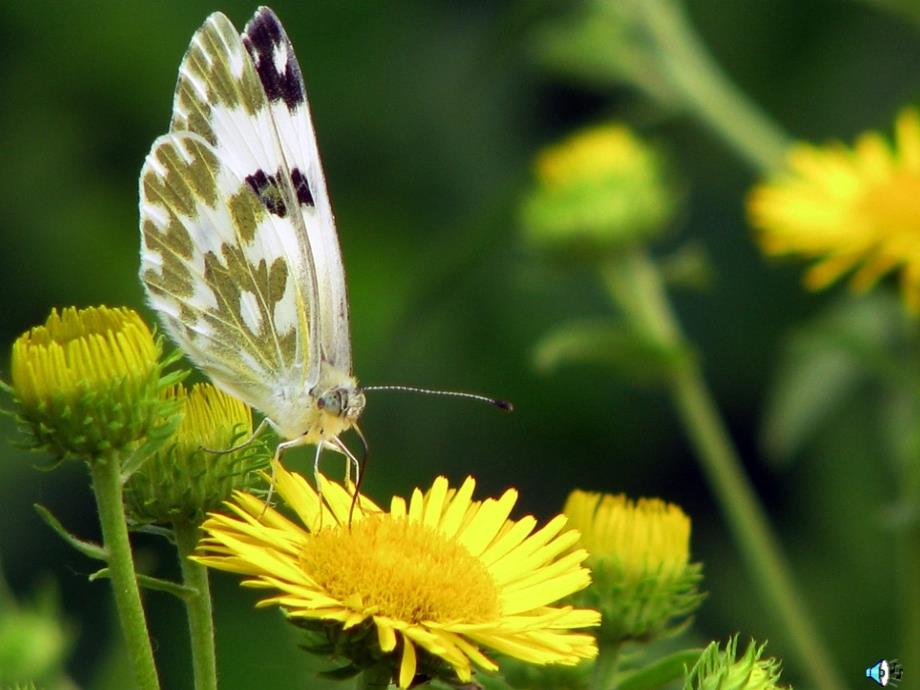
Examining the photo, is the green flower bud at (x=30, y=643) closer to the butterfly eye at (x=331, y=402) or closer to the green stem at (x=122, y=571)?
the butterfly eye at (x=331, y=402)

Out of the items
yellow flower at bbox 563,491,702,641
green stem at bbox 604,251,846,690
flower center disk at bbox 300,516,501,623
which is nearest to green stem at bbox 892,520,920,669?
green stem at bbox 604,251,846,690

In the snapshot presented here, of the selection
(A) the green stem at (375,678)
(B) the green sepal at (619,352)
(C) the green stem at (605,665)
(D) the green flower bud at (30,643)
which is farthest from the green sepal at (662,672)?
(B) the green sepal at (619,352)

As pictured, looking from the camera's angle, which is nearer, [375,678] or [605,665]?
[375,678]

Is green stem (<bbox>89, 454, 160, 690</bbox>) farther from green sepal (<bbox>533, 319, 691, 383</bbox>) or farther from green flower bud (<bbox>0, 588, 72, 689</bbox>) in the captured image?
green sepal (<bbox>533, 319, 691, 383</bbox>)

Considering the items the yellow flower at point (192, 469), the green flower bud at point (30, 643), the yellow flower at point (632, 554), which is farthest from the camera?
the green flower bud at point (30, 643)

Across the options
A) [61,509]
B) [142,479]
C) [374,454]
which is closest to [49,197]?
[61,509]

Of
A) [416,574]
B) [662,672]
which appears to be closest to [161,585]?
[416,574]

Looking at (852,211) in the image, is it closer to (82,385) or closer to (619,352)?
(619,352)
